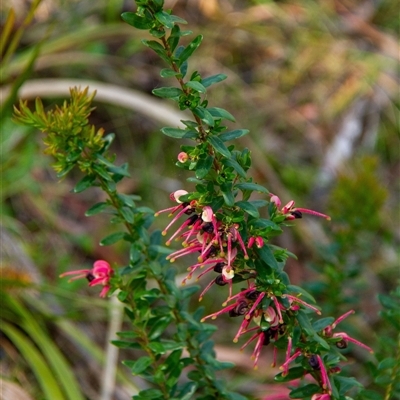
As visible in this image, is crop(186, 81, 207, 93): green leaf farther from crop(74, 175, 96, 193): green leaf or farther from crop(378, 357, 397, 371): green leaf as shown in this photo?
crop(378, 357, 397, 371): green leaf

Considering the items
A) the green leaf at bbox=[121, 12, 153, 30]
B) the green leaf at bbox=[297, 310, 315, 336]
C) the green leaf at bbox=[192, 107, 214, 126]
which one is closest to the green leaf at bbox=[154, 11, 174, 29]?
the green leaf at bbox=[121, 12, 153, 30]

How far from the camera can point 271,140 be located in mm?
3025

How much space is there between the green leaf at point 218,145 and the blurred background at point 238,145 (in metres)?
0.55

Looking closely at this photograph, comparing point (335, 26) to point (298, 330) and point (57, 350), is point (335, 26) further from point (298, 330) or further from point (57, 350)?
point (298, 330)

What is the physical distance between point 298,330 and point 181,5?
8.79ft

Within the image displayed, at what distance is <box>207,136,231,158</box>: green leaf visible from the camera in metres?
0.85

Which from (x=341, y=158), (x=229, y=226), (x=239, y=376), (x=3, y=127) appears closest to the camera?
(x=229, y=226)

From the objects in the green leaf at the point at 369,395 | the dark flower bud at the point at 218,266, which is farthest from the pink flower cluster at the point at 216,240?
the green leaf at the point at 369,395

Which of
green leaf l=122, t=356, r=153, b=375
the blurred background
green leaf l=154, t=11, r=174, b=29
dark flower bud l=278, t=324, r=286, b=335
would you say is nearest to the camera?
green leaf l=154, t=11, r=174, b=29

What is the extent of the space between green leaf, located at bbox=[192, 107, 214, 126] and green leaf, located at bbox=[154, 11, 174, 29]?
121mm

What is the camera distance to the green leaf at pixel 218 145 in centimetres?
85

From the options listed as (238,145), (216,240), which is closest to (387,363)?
(216,240)

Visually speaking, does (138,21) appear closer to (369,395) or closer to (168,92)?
(168,92)

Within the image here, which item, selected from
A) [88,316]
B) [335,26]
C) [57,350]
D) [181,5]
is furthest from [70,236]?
[335,26]
